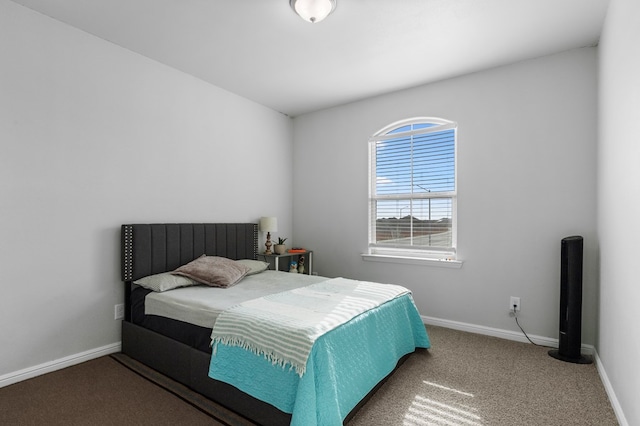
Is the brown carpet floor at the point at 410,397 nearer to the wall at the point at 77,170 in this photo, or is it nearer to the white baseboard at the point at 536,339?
the white baseboard at the point at 536,339

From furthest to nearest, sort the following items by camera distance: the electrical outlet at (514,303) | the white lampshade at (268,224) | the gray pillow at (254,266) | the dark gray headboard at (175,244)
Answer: the white lampshade at (268,224), the gray pillow at (254,266), the electrical outlet at (514,303), the dark gray headboard at (175,244)

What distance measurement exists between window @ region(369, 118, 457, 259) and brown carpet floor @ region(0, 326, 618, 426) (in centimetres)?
137

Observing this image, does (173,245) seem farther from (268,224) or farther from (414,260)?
(414,260)

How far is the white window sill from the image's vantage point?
3445mm

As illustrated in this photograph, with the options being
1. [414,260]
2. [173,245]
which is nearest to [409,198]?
[414,260]

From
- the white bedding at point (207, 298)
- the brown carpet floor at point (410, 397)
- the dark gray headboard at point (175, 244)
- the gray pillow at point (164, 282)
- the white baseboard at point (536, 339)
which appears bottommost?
the brown carpet floor at point (410, 397)

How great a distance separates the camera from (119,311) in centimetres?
285

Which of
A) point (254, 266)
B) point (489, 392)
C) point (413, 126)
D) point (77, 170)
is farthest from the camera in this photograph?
point (413, 126)

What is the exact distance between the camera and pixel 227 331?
1.95 m

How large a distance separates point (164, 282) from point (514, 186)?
10.7 feet

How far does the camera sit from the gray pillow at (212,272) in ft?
9.36

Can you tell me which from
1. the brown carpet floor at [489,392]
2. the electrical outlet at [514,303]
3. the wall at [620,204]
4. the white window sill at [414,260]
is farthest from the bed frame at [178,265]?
the electrical outlet at [514,303]

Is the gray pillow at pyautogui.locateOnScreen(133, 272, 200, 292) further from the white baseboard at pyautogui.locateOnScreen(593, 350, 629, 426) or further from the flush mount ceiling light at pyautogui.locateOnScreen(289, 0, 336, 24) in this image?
the white baseboard at pyautogui.locateOnScreen(593, 350, 629, 426)

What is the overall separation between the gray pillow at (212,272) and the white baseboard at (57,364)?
0.82 meters
